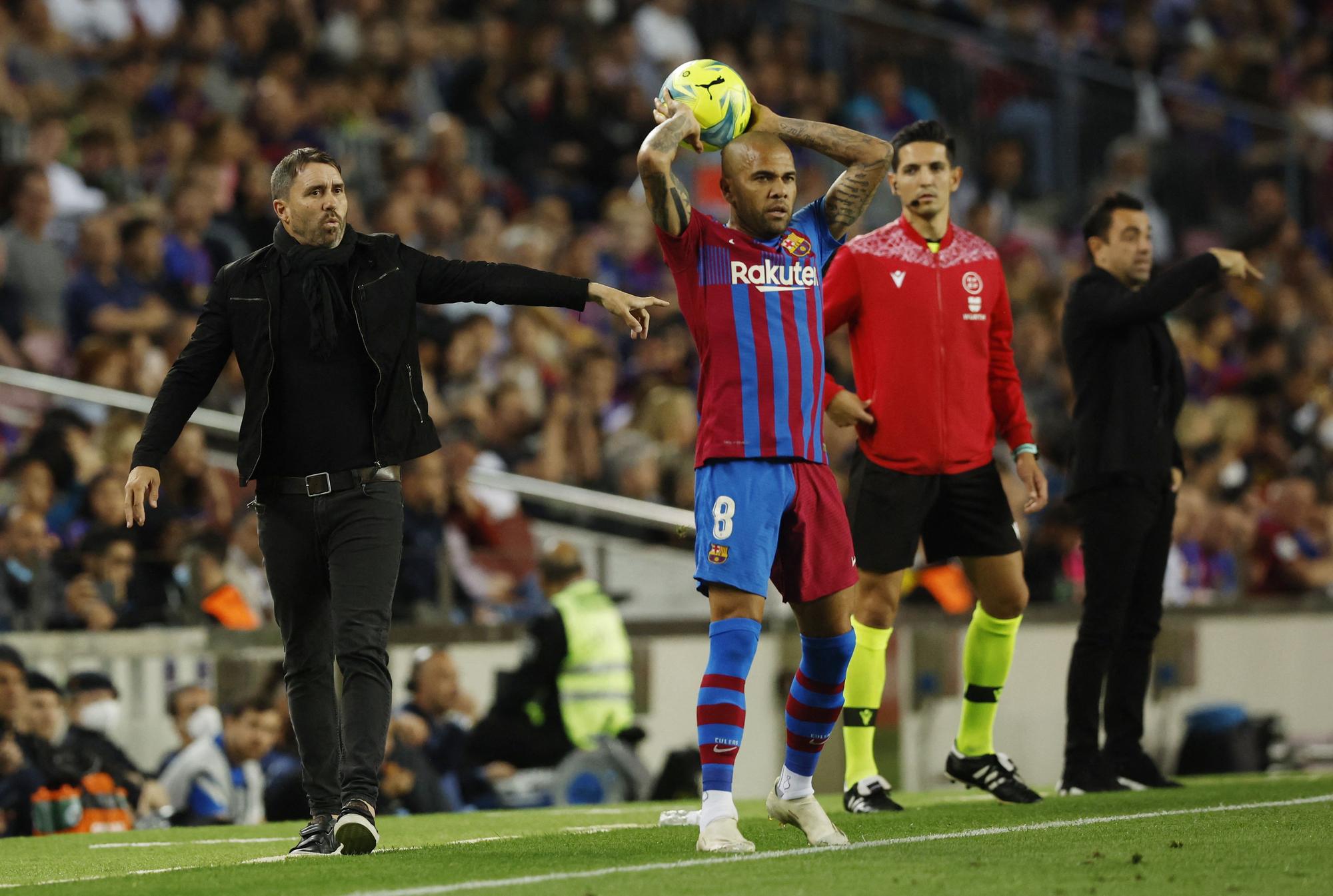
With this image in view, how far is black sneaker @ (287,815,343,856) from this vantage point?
6.60m

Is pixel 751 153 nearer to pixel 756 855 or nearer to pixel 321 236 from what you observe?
pixel 321 236

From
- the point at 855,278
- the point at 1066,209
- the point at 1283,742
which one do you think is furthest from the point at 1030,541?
the point at 1066,209

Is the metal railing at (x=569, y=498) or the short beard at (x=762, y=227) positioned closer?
the short beard at (x=762, y=227)

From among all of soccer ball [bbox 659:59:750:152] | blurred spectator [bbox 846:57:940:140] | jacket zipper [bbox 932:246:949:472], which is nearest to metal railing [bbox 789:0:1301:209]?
blurred spectator [bbox 846:57:940:140]

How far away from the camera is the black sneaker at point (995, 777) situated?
8.16 metres

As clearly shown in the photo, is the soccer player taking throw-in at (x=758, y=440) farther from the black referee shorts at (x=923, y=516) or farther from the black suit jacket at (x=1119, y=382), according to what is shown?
the black suit jacket at (x=1119, y=382)

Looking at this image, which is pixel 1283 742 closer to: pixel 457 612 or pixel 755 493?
pixel 457 612

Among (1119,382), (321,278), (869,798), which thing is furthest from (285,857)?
(1119,382)

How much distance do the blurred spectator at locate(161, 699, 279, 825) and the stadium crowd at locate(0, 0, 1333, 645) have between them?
32.3 inches

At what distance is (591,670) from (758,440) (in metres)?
5.53

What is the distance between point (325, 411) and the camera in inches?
261

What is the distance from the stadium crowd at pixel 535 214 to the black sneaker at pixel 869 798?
421cm

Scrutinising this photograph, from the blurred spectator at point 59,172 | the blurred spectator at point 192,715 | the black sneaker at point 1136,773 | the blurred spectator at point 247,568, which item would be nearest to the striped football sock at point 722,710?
the black sneaker at point 1136,773

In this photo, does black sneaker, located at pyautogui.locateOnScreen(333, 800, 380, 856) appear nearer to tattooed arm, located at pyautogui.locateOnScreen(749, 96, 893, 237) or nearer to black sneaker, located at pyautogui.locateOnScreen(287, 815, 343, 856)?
black sneaker, located at pyautogui.locateOnScreen(287, 815, 343, 856)
